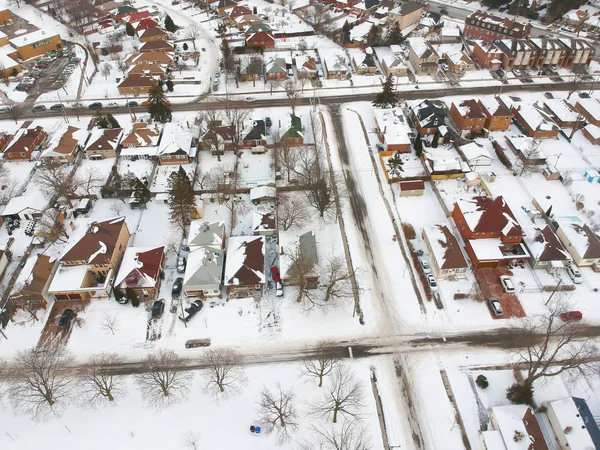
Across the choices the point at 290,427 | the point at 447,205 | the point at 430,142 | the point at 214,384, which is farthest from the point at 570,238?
the point at 214,384

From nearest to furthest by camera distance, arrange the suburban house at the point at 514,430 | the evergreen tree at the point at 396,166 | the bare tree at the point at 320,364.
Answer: the suburban house at the point at 514,430 < the bare tree at the point at 320,364 < the evergreen tree at the point at 396,166

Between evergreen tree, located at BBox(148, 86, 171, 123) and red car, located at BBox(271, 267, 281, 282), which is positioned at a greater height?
evergreen tree, located at BBox(148, 86, 171, 123)

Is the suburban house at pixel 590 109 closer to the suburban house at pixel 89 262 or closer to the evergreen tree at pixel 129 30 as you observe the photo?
the suburban house at pixel 89 262

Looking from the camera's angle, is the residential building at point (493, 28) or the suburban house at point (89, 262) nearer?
the suburban house at point (89, 262)

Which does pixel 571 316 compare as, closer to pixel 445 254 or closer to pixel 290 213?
pixel 445 254

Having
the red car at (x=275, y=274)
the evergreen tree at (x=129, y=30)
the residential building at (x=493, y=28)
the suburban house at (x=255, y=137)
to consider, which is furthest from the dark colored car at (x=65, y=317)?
the residential building at (x=493, y=28)

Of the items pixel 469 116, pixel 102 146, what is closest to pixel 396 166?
pixel 469 116

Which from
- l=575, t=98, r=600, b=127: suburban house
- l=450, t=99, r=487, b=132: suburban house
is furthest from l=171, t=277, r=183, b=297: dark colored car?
l=575, t=98, r=600, b=127: suburban house

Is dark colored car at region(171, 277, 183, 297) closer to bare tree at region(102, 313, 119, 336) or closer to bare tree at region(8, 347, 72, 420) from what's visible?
bare tree at region(102, 313, 119, 336)
